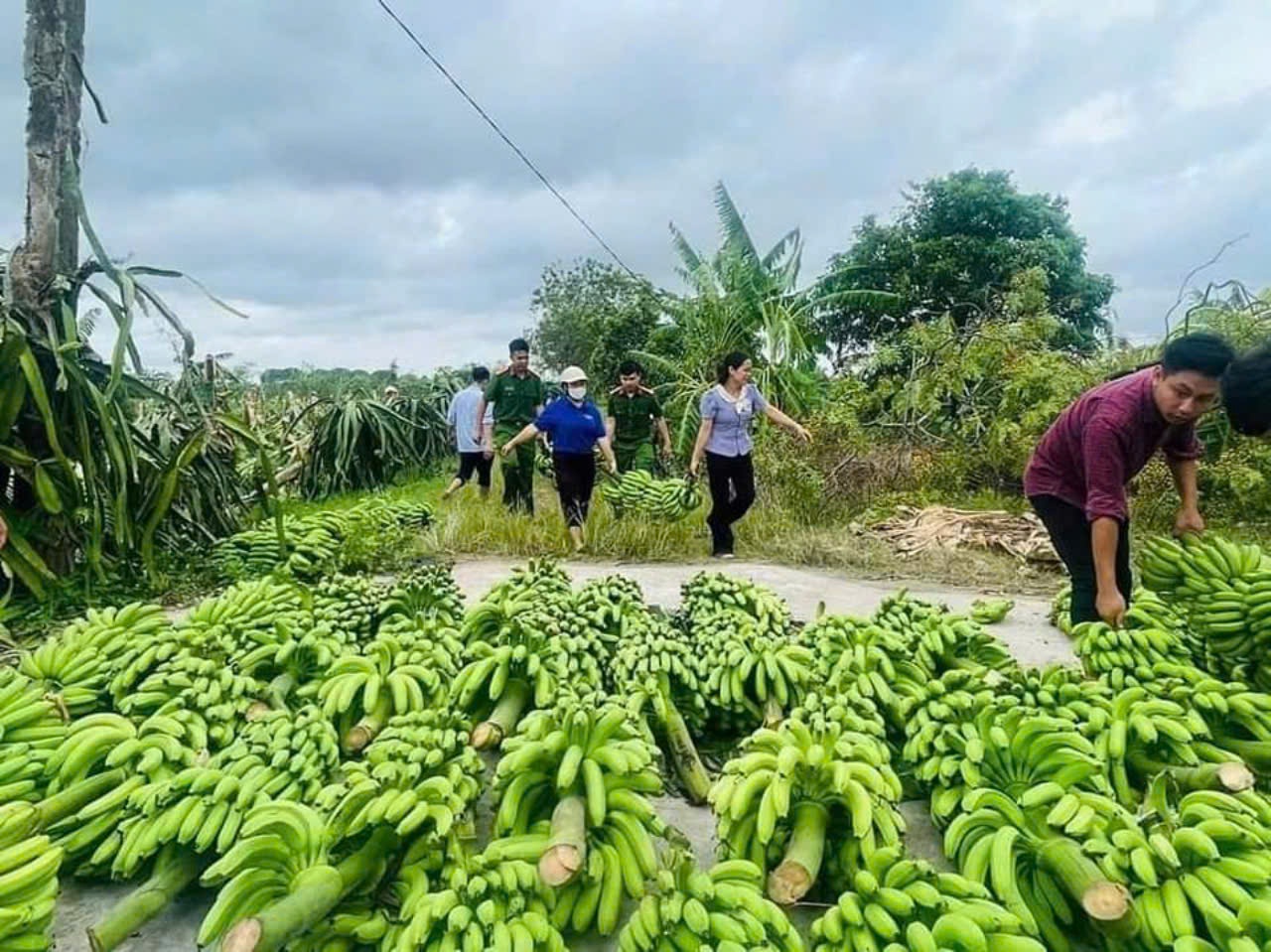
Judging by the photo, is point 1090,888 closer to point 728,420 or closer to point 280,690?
point 280,690

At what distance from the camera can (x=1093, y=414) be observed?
2633 mm

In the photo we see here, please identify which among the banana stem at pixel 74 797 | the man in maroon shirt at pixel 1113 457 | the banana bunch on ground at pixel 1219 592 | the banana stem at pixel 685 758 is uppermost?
the man in maroon shirt at pixel 1113 457

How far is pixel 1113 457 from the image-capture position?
253cm

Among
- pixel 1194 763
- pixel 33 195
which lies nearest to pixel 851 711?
pixel 1194 763

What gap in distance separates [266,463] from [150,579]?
3.05ft

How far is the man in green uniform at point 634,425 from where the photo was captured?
23.4 feet

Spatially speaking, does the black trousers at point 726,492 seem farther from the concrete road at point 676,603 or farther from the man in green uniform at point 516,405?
the man in green uniform at point 516,405

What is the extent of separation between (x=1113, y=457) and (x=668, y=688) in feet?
5.49

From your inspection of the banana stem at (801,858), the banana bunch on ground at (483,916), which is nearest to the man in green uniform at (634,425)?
the banana stem at (801,858)

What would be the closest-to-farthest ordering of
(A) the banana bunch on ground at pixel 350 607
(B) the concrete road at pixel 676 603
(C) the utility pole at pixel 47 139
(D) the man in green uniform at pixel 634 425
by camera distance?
(B) the concrete road at pixel 676 603
(A) the banana bunch on ground at pixel 350 607
(C) the utility pole at pixel 47 139
(D) the man in green uniform at pixel 634 425

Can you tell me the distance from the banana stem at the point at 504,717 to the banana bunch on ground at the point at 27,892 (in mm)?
785

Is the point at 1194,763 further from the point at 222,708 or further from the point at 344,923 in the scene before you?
the point at 222,708

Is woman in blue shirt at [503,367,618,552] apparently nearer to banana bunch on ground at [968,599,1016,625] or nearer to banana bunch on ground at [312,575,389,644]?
banana bunch on ground at [968,599,1016,625]

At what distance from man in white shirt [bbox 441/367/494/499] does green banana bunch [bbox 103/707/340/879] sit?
18.6 feet
